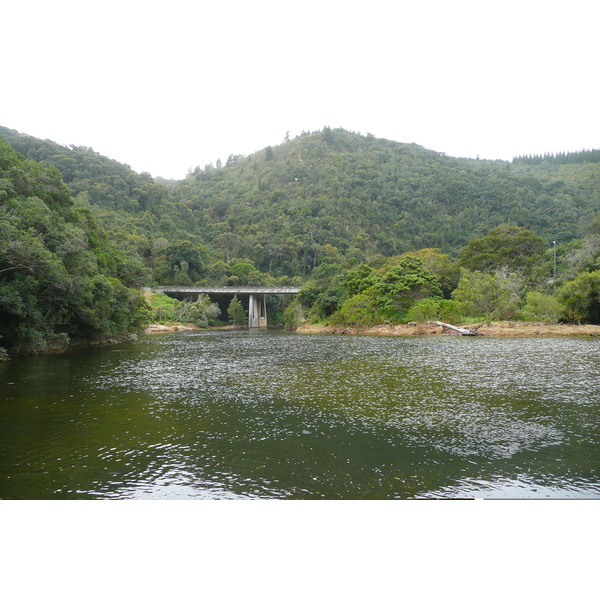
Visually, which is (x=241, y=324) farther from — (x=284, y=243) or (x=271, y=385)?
(x=271, y=385)

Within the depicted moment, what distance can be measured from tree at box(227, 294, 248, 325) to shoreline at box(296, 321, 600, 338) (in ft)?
116

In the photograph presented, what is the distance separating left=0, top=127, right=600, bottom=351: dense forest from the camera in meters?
31.5

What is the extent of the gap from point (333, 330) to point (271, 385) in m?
40.0

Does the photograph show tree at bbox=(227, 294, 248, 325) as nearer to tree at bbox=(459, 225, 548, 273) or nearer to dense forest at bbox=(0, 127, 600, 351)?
dense forest at bbox=(0, 127, 600, 351)

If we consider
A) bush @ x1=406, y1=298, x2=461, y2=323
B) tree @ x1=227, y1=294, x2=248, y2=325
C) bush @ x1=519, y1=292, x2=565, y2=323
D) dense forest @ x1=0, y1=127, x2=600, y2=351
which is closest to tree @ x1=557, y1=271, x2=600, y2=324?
dense forest @ x1=0, y1=127, x2=600, y2=351

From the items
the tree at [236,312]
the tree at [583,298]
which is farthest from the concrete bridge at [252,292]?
the tree at [583,298]

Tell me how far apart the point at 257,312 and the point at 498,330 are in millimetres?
57752

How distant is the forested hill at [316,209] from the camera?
108 metres

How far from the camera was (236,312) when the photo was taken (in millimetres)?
88750

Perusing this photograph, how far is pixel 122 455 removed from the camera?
994cm

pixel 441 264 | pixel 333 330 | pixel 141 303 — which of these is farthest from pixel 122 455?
pixel 441 264

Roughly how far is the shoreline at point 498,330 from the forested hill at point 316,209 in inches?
2194

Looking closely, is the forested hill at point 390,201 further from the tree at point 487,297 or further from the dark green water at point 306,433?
the dark green water at point 306,433

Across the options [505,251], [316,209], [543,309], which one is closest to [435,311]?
[543,309]
